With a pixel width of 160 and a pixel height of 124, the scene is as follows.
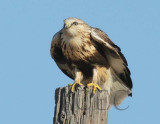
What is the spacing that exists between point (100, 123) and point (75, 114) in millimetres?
371

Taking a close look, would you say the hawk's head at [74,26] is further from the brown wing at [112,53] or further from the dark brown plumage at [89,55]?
the brown wing at [112,53]

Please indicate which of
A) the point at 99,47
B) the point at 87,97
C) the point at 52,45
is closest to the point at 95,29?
the point at 99,47

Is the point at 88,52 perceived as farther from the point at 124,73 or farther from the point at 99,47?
the point at 124,73

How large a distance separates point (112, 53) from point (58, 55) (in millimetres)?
1200

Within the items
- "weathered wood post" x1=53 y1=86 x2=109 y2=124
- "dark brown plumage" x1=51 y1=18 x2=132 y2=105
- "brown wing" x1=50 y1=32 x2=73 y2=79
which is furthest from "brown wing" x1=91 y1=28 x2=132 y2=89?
"weathered wood post" x1=53 y1=86 x2=109 y2=124

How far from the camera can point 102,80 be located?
8.97 m

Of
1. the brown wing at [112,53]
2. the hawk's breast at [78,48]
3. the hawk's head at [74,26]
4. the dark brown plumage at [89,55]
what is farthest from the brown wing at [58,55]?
the brown wing at [112,53]

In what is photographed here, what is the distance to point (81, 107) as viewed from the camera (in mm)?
5672

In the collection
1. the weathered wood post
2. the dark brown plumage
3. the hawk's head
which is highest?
the hawk's head

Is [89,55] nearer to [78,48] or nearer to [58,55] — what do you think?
A: [78,48]

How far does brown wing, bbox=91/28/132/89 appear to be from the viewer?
27.7 feet

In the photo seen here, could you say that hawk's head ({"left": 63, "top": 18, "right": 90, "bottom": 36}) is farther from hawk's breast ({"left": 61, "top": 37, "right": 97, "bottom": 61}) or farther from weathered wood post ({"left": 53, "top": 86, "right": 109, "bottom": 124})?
weathered wood post ({"left": 53, "top": 86, "right": 109, "bottom": 124})

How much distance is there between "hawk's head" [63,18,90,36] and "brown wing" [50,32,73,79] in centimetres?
43

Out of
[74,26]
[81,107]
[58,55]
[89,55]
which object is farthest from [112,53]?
[81,107]
